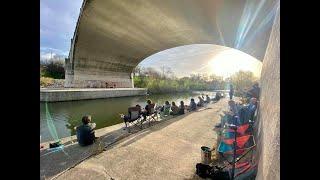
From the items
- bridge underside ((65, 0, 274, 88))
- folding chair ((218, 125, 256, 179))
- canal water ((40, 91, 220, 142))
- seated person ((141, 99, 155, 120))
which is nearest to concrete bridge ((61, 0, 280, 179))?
bridge underside ((65, 0, 274, 88))

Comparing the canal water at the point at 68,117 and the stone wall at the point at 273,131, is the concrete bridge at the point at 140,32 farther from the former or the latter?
the stone wall at the point at 273,131

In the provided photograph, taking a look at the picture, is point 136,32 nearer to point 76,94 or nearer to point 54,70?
point 76,94

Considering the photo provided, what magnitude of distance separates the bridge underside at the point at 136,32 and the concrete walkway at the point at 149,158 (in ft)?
32.6

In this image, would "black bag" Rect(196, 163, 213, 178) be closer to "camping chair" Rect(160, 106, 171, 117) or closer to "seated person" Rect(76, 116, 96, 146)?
"seated person" Rect(76, 116, 96, 146)

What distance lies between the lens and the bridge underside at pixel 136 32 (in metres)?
20.9

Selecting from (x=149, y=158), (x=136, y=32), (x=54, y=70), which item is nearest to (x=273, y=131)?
(x=149, y=158)

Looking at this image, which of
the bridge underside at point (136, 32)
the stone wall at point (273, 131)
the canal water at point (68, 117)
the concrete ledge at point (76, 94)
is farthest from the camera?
the concrete ledge at point (76, 94)

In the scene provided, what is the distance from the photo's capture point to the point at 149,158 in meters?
5.03

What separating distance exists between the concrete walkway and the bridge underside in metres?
9.93

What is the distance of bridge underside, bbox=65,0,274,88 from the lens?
2091 cm

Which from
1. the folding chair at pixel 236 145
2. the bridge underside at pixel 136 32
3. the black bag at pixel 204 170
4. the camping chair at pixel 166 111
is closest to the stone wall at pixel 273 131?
the black bag at pixel 204 170
